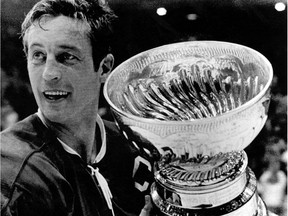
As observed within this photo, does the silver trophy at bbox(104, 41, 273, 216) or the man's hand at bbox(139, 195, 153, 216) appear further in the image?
the man's hand at bbox(139, 195, 153, 216)

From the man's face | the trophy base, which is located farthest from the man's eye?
→ the trophy base

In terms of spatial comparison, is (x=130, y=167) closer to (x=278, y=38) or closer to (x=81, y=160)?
(x=81, y=160)

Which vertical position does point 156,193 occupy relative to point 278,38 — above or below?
below

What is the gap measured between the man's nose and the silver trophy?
7 centimetres

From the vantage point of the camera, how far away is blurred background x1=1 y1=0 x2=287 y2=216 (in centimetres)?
71

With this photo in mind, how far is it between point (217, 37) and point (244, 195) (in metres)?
0.23

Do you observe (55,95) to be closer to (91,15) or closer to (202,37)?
(91,15)

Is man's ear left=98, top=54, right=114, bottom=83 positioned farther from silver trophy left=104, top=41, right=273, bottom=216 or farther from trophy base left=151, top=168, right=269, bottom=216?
trophy base left=151, top=168, right=269, bottom=216

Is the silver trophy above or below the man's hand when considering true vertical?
above

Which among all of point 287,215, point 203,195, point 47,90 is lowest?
point 287,215

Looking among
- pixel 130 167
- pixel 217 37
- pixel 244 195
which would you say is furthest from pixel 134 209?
pixel 217 37

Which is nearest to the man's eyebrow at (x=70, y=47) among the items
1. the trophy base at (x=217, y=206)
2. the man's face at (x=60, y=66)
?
the man's face at (x=60, y=66)

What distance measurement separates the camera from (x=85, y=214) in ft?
2.30

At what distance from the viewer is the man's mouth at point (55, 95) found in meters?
0.69
